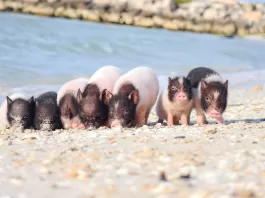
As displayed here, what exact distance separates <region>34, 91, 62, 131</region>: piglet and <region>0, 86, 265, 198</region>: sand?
1.06m

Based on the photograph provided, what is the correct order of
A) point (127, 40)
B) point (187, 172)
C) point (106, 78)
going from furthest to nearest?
point (127, 40) < point (106, 78) < point (187, 172)

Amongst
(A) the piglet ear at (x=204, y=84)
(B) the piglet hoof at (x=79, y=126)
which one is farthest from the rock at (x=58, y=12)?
(A) the piglet ear at (x=204, y=84)

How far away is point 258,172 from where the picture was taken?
454cm

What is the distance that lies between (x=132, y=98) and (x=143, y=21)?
2905 centimetres

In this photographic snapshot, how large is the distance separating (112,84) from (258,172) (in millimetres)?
3663

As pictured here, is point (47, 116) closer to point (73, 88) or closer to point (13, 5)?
point (73, 88)

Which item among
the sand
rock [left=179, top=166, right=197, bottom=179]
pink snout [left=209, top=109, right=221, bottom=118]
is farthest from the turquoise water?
rock [left=179, top=166, right=197, bottom=179]

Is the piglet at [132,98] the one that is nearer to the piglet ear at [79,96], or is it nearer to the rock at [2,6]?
the piglet ear at [79,96]

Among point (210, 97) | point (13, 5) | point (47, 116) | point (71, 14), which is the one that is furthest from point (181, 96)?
point (13, 5)

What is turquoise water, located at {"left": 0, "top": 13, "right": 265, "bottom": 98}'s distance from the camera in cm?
1561

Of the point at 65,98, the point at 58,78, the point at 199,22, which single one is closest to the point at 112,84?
the point at 65,98

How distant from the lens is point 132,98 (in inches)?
299

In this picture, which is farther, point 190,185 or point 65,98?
point 65,98

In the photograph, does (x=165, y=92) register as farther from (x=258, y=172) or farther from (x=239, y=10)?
(x=239, y=10)
